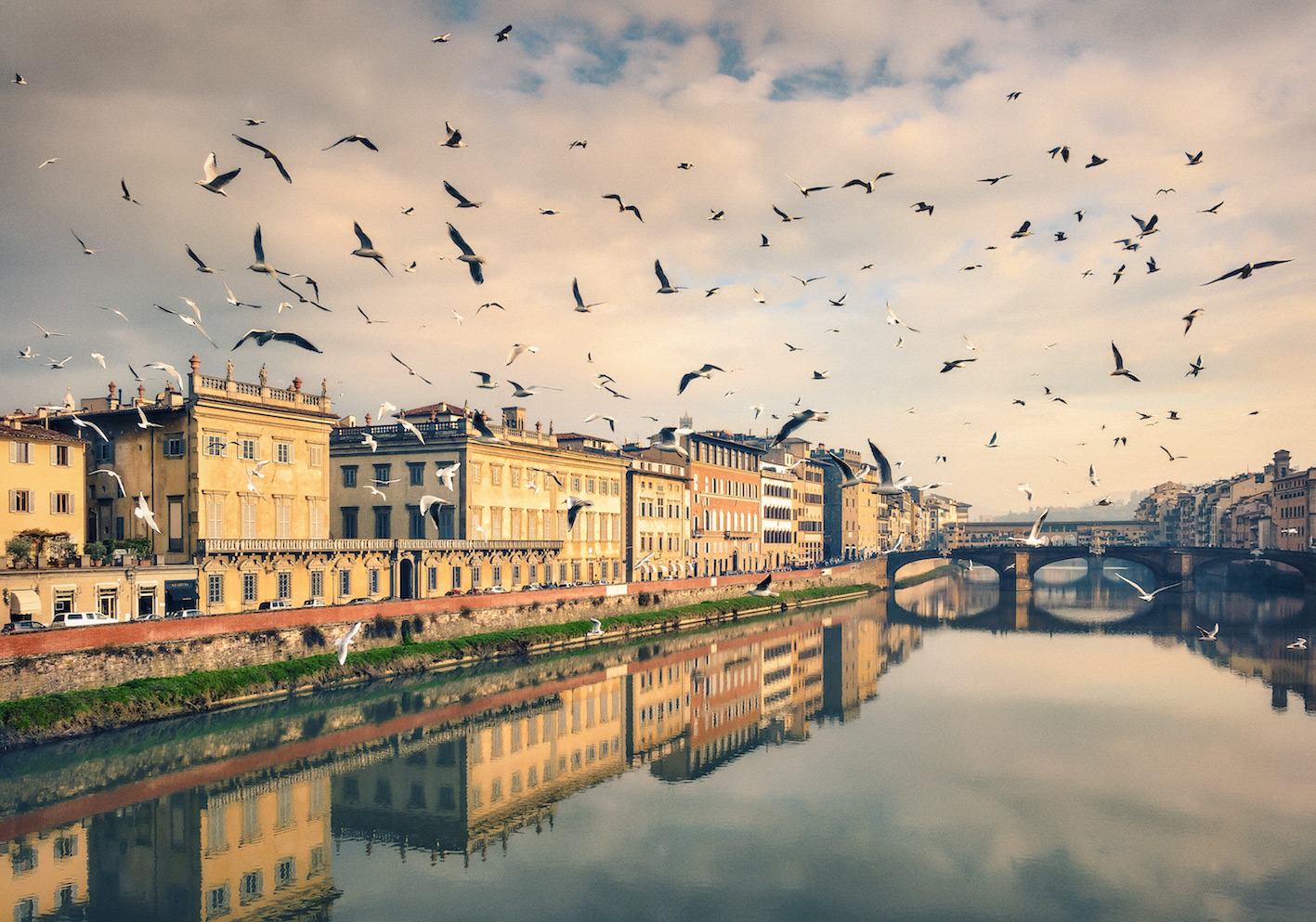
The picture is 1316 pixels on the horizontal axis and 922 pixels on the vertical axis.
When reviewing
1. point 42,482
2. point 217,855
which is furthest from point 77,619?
point 217,855

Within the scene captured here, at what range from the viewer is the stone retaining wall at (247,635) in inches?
1222

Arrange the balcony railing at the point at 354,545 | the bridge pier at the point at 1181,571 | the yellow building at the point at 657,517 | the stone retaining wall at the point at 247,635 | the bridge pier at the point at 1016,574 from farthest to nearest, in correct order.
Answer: the bridge pier at the point at 1016,574 < the bridge pier at the point at 1181,571 < the yellow building at the point at 657,517 < the balcony railing at the point at 354,545 < the stone retaining wall at the point at 247,635

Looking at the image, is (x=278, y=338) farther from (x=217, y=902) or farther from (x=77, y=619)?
(x=77, y=619)

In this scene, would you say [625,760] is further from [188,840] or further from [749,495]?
[749,495]

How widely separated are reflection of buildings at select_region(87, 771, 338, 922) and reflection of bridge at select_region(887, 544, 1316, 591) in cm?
6881

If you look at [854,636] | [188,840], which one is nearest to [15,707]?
[188,840]

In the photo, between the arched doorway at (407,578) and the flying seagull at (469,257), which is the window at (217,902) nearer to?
the flying seagull at (469,257)

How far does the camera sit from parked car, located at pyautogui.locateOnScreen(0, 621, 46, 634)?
31250mm

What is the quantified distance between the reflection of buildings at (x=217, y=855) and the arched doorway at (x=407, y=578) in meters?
26.0

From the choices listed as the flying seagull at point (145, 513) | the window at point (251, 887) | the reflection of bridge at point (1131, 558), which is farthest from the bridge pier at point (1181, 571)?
the window at point (251, 887)

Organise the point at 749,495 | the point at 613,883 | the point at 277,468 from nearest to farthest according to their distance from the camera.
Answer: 1. the point at 613,883
2. the point at 277,468
3. the point at 749,495

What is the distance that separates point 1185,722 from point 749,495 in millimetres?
64400

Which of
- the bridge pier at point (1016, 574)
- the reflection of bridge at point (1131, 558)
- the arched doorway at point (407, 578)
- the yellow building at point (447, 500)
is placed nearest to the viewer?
the arched doorway at point (407, 578)

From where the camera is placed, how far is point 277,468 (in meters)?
48.8
